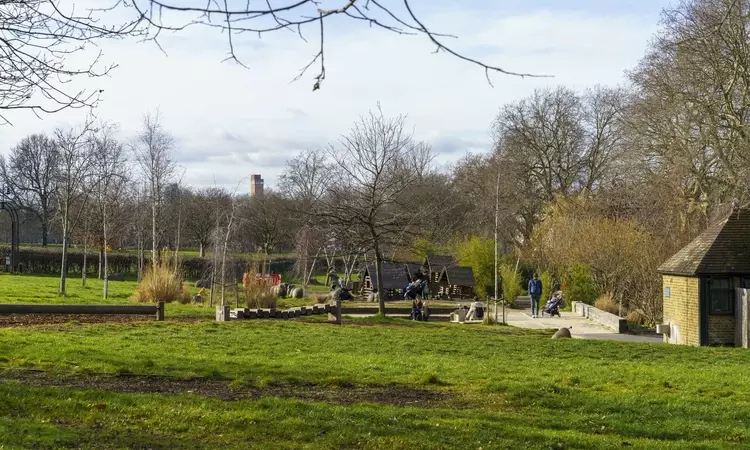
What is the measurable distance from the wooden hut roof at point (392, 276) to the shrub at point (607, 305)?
12745 mm

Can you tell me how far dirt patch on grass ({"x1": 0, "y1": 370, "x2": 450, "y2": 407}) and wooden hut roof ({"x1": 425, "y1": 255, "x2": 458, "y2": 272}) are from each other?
34.8 m

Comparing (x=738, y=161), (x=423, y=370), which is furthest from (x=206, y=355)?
(x=738, y=161)

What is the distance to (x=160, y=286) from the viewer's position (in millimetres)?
27422

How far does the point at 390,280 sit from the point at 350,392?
3449 cm

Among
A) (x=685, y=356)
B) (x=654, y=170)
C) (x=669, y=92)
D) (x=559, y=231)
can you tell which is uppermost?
(x=669, y=92)

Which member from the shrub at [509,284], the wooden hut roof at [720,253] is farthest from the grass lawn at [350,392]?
the shrub at [509,284]

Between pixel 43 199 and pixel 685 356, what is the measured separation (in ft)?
175

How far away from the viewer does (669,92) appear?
109 feet

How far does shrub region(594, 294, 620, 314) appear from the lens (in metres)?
33.7

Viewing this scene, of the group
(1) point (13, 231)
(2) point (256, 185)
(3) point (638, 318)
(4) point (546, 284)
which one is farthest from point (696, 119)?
(2) point (256, 185)

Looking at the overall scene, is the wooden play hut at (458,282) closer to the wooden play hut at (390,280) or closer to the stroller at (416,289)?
the wooden play hut at (390,280)

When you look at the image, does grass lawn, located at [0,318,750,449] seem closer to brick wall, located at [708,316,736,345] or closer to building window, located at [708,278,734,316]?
brick wall, located at [708,316,736,345]

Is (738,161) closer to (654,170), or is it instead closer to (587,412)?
(654,170)

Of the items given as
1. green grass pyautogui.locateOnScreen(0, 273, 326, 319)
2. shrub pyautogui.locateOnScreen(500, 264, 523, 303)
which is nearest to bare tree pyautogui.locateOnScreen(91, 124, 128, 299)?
green grass pyautogui.locateOnScreen(0, 273, 326, 319)
